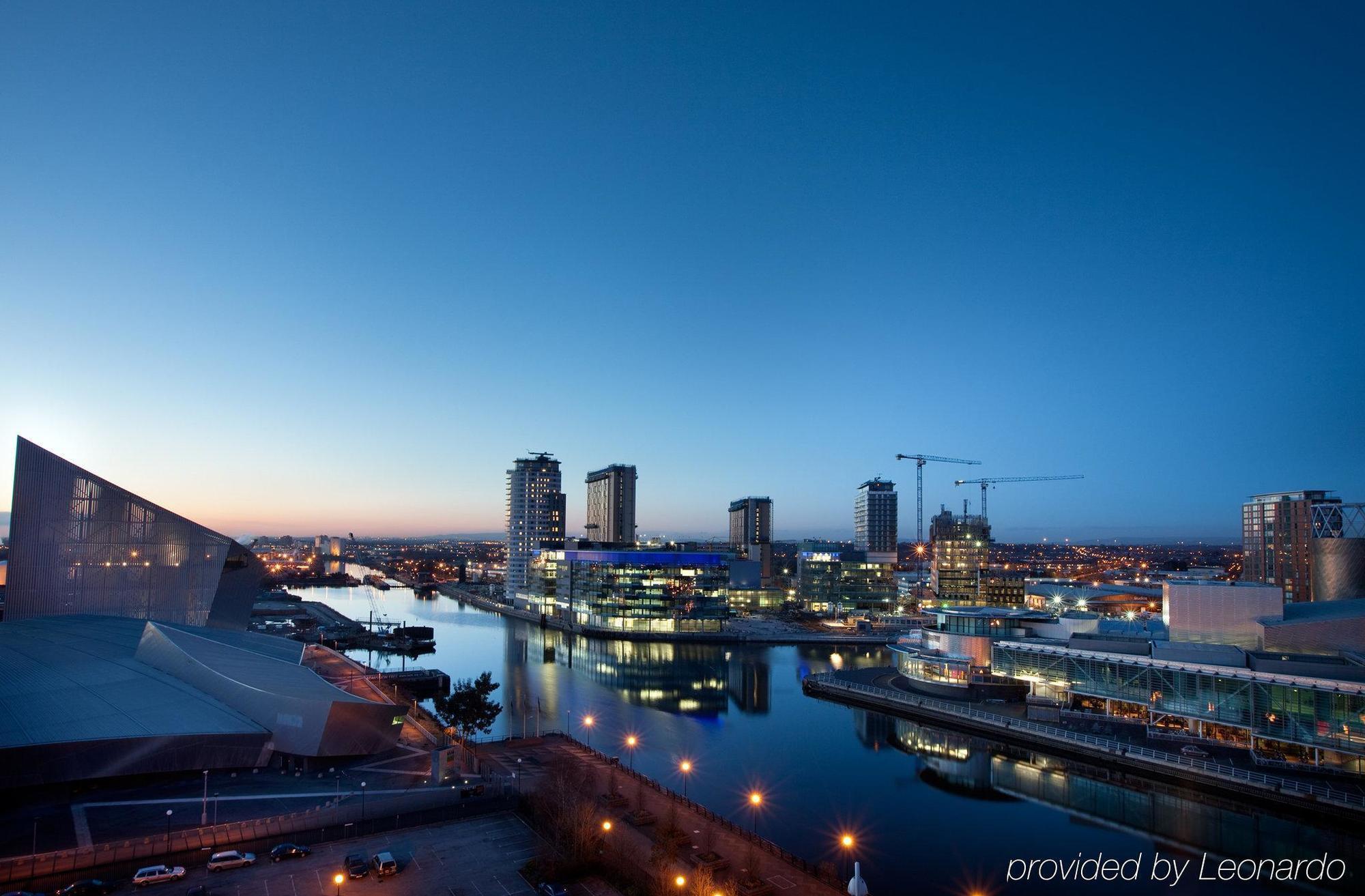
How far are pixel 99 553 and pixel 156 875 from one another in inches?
1069

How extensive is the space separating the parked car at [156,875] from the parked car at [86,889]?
53cm

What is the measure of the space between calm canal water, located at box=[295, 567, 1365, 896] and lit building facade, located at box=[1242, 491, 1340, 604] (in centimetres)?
6619

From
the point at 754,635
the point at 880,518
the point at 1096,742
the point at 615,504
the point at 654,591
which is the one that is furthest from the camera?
the point at 880,518

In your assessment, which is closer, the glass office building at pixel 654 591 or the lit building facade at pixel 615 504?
the glass office building at pixel 654 591

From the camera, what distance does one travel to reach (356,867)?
736 inches

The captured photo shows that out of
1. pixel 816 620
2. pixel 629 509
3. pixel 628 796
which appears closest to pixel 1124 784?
pixel 628 796

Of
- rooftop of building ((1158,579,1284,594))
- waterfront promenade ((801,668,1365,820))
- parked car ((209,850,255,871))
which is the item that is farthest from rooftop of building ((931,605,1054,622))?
parked car ((209,850,255,871))

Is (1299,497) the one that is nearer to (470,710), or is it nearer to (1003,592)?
(1003,592)

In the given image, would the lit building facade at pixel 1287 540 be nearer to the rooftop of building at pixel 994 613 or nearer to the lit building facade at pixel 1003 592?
the lit building facade at pixel 1003 592

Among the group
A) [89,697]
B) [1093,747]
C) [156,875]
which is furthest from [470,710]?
[1093,747]

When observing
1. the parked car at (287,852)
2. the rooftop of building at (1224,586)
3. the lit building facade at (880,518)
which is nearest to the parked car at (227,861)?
the parked car at (287,852)

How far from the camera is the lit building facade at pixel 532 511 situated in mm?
125375

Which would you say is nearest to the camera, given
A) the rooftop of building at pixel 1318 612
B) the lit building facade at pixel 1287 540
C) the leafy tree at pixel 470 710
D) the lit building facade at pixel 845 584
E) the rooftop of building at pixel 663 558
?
the leafy tree at pixel 470 710

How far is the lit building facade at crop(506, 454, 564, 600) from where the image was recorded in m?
125
